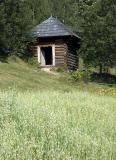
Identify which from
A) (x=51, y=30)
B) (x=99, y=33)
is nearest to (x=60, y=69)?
(x=51, y=30)

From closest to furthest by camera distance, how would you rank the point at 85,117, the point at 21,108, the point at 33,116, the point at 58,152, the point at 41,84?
1. the point at 58,152
2. the point at 33,116
3. the point at 21,108
4. the point at 85,117
5. the point at 41,84

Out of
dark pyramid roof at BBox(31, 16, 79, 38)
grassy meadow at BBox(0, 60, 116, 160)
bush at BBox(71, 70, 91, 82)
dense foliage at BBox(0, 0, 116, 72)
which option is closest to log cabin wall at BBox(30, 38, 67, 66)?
dark pyramid roof at BBox(31, 16, 79, 38)

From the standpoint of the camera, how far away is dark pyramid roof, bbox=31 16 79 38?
36906mm

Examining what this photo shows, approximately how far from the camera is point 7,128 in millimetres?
7160

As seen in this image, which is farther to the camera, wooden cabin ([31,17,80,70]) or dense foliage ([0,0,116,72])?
wooden cabin ([31,17,80,70])

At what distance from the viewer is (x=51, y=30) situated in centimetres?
3775

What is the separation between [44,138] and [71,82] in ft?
80.7

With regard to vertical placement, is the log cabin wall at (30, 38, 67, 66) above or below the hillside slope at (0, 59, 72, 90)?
above

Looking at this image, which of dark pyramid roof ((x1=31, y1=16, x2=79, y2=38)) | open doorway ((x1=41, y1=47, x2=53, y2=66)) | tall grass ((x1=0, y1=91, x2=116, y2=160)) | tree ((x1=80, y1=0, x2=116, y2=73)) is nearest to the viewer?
tall grass ((x1=0, y1=91, x2=116, y2=160))

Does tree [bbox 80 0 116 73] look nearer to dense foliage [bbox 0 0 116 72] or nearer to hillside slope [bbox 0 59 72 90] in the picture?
dense foliage [bbox 0 0 116 72]

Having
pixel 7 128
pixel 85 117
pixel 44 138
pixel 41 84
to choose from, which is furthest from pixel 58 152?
pixel 41 84

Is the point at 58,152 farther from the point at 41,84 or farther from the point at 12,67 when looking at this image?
the point at 12,67

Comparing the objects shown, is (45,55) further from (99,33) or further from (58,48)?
(99,33)

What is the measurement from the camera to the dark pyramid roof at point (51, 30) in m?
36.9
